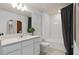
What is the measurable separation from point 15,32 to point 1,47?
1.23 metres

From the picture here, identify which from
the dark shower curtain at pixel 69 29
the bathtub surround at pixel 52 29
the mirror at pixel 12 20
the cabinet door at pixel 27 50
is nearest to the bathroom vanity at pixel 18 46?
the cabinet door at pixel 27 50

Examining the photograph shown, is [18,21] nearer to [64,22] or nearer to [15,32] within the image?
[15,32]

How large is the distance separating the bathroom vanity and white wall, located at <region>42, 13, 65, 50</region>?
4.07ft

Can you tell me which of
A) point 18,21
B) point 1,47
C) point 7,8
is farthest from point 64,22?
point 1,47

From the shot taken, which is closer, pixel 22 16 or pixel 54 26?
pixel 22 16

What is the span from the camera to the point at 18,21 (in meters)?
3.00

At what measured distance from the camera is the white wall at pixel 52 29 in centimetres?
418

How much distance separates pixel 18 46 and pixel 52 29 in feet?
8.12

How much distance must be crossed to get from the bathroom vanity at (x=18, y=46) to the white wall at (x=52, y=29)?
1.24m

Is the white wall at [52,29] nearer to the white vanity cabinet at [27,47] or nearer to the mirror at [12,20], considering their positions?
the mirror at [12,20]

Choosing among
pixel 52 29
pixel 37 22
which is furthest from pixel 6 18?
pixel 52 29

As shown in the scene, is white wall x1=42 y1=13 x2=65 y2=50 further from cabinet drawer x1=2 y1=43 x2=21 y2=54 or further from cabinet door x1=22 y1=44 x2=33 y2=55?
cabinet drawer x1=2 y1=43 x2=21 y2=54

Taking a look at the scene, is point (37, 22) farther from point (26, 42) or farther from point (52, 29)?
point (26, 42)

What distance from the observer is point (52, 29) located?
436 cm
